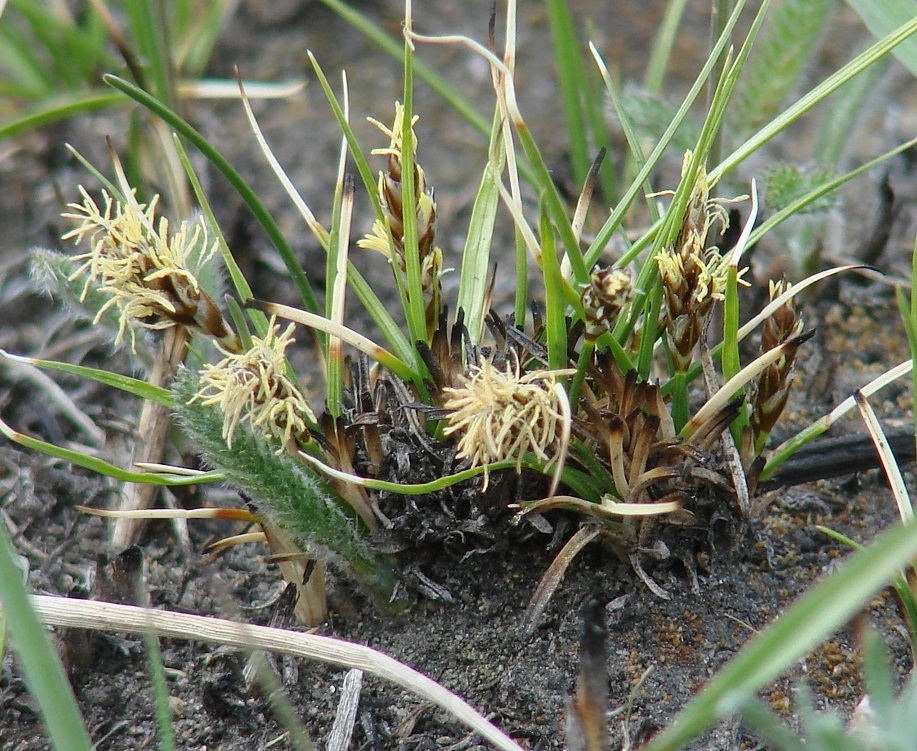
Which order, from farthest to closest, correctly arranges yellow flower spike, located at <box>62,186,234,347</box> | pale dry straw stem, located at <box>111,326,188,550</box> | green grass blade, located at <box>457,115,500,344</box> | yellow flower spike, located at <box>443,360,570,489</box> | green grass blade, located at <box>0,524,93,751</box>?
pale dry straw stem, located at <box>111,326,188,550</box> → green grass blade, located at <box>457,115,500,344</box> → yellow flower spike, located at <box>62,186,234,347</box> → yellow flower spike, located at <box>443,360,570,489</box> → green grass blade, located at <box>0,524,93,751</box>

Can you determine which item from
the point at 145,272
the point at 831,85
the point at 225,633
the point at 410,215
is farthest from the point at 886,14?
the point at 225,633

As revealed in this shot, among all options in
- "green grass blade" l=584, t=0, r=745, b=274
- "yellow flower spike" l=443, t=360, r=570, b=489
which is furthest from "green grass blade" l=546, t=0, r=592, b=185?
"yellow flower spike" l=443, t=360, r=570, b=489

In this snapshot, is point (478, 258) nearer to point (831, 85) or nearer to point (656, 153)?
point (656, 153)

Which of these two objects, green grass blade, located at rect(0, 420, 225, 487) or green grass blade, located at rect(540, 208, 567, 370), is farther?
green grass blade, located at rect(0, 420, 225, 487)

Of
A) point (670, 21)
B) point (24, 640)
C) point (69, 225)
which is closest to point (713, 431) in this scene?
point (24, 640)

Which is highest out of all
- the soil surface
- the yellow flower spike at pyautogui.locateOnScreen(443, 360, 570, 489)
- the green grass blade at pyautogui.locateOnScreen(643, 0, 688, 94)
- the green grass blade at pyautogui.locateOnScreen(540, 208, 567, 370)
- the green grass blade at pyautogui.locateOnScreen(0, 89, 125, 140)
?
the green grass blade at pyautogui.locateOnScreen(643, 0, 688, 94)

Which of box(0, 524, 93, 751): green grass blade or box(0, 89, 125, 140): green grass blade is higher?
box(0, 89, 125, 140): green grass blade

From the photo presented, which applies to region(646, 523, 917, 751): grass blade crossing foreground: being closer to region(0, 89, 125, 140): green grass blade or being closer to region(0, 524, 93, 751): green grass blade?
region(0, 524, 93, 751): green grass blade

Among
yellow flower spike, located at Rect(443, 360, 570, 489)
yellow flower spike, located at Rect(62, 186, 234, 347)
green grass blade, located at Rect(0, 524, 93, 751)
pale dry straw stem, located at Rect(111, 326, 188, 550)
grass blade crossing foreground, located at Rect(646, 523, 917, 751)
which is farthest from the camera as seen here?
pale dry straw stem, located at Rect(111, 326, 188, 550)
